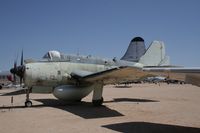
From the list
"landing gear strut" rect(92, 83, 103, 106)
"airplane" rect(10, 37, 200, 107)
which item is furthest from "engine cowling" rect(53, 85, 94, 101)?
"landing gear strut" rect(92, 83, 103, 106)

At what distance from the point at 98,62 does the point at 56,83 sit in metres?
3.68

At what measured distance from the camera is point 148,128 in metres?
9.12

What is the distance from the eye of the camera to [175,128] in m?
9.06

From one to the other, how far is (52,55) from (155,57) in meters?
8.53

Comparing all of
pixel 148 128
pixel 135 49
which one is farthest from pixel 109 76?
pixel 135 49

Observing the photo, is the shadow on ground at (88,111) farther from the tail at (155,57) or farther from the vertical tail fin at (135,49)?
the vertical tail fin at (135,49)

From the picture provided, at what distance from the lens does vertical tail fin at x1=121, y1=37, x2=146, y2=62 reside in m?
23.8

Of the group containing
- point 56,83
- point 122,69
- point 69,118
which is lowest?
point 69,118

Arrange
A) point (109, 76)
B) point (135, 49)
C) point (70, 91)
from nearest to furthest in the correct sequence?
point (109, 76) < point (70, 91) < point (135, 49)

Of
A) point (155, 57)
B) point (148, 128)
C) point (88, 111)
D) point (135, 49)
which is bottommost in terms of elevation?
point (88, 111)

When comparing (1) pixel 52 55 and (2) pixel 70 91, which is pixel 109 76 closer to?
(2) pixel 70 91

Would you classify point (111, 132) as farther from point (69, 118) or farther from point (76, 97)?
point (76, 97)

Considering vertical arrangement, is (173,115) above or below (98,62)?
below

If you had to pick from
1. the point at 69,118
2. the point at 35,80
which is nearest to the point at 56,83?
the point at 35,80
